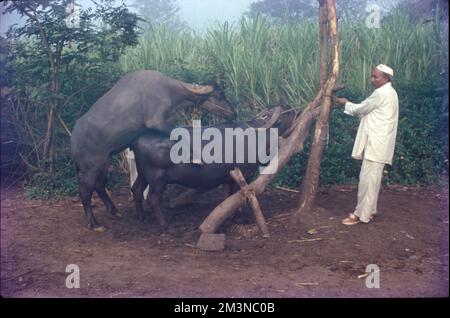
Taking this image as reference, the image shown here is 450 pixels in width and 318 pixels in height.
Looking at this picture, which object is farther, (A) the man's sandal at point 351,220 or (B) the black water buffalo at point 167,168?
(B) the black water buffalo at point 167,168

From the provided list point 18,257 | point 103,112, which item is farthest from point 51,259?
point 103,112

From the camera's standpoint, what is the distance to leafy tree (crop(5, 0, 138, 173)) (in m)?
6.99

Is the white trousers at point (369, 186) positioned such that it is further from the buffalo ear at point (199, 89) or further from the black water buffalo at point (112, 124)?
the black water buffalo at point (112, 124)

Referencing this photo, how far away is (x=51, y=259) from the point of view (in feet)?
16.4

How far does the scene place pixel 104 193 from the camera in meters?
6.42

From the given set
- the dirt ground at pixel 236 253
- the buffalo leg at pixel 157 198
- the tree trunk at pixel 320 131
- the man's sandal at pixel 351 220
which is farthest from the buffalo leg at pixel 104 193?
the man's sandal at pixel 351 220

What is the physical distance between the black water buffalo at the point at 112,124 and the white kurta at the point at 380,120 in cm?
234

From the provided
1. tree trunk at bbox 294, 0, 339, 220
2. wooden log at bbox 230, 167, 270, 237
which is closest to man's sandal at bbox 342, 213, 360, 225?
tree trunk at bbox 294, 0, 339, 220

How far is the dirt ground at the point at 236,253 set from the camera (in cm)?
423

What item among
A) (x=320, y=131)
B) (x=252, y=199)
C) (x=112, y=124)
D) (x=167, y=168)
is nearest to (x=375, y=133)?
(x=320, y=131)

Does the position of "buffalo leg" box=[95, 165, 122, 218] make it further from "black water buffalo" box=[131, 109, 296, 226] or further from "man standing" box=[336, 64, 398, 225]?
"man standing" box=[336, 64, 398, 225]

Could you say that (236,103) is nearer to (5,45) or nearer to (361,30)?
(361,30)

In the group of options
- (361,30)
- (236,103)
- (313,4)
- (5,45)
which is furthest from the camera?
(313,4)
